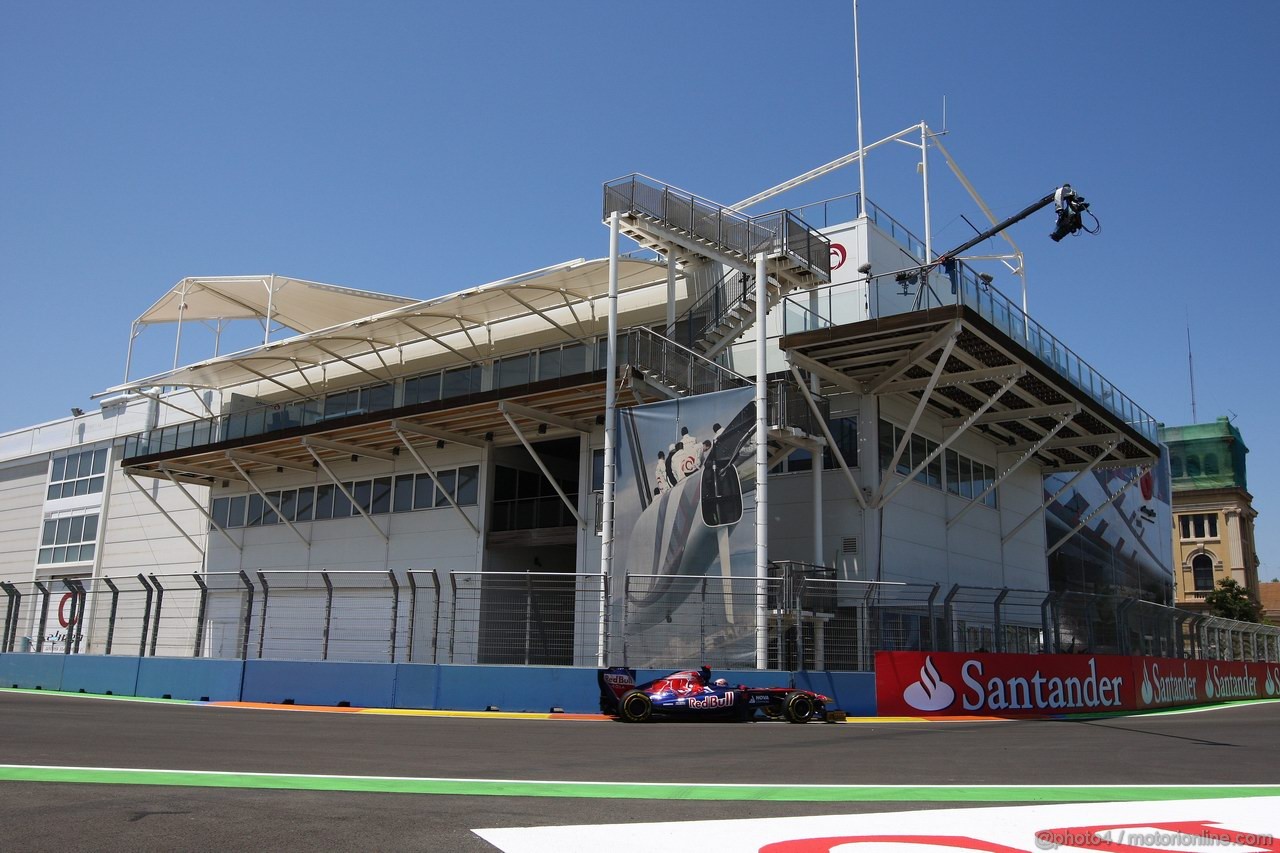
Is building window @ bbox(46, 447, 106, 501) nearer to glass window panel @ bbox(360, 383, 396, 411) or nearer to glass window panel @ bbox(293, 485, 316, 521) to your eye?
glass window panel @ bbox(293, 485, 316, 521)

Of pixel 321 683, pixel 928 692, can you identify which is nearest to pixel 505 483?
pixel 321 683

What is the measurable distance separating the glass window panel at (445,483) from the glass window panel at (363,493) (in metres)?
3.11

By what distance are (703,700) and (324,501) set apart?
21781 millimetres

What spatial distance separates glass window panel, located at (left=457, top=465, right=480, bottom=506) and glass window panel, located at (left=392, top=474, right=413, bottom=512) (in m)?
2.18

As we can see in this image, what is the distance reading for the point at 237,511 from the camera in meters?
36.9

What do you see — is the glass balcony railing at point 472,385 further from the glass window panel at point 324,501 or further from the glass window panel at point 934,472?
the glass window panel at point 934,472

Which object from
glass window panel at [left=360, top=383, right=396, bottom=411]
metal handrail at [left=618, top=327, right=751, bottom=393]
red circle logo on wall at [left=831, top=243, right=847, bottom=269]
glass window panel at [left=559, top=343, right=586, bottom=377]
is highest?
red circle logo on wall at [left=831, top=243, right=847, bottom=269]

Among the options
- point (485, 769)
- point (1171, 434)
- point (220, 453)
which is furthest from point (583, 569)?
point (1171, 434)

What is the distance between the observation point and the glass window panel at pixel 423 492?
31.3 meters

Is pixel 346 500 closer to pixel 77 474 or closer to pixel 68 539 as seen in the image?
pixel 68 539

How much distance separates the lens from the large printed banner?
1833 centimetres

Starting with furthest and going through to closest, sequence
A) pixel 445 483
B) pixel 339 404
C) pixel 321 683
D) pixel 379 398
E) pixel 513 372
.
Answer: pixel 379 398 → pixel 339 404 → pixel 445 483 → pixel 513 372 → pixel 321 683

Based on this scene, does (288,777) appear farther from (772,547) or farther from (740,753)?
(772,547)

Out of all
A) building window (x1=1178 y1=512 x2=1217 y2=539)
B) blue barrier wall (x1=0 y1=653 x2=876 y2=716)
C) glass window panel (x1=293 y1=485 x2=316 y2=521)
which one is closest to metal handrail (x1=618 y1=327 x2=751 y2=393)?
blue barrier wall (x1=0 y1=653 x2=876 y2=716)
